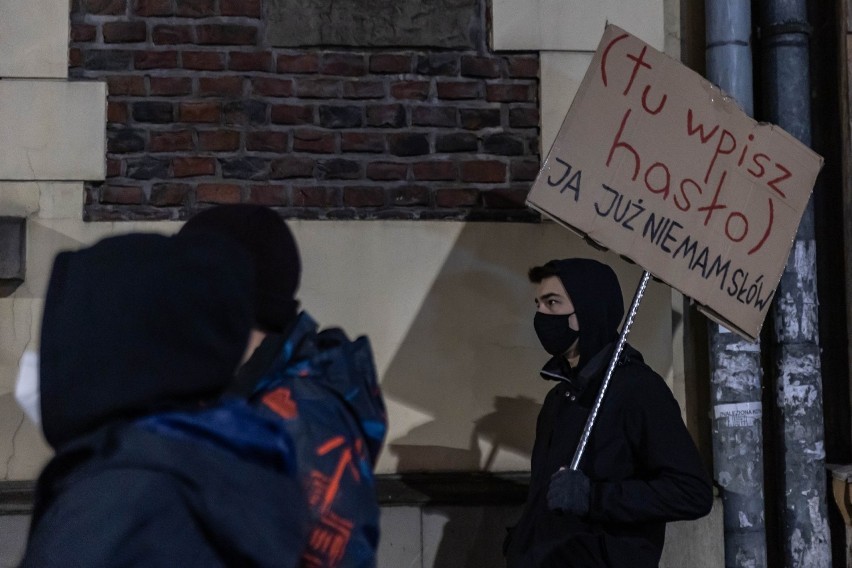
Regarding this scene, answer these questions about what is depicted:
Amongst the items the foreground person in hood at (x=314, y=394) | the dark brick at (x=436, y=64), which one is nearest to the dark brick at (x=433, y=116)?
the dark brick at (x=436, y=64)

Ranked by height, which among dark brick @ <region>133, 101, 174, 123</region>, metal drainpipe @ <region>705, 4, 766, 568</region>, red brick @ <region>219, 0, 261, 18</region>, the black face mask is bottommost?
metal drainpipe @ <region>705, 4, 766, 568</region>

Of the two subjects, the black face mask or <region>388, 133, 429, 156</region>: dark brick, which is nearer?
the black face mask

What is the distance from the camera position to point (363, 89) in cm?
404

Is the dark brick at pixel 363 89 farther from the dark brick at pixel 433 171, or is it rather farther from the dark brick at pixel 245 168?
the dark brick at pixel 245 168

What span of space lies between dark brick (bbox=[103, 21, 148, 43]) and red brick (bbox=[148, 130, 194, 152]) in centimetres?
37

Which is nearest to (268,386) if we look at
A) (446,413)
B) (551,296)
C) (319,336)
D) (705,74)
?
(319,336)

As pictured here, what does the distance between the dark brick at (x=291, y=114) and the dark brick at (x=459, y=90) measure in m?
0.53

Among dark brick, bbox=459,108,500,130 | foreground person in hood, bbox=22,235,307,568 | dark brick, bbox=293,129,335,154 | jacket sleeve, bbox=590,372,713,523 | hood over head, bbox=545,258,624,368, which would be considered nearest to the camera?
foreground person in hood, bbox=22,235,307,568

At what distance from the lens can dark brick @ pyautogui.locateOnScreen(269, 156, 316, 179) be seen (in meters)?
3.98

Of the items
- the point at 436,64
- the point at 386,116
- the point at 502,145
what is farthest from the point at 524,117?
the point at 386,116

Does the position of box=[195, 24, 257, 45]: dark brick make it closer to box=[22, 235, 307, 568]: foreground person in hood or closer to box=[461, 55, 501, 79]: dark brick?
box=[461, 55, 501, 79]: dark brick

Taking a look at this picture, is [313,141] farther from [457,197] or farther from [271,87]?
[457,197]

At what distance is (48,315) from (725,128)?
2439 mm

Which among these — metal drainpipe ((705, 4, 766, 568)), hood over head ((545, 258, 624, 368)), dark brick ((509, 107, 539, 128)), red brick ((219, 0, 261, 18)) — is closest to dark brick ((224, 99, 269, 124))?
red brick ((219, 0, 261, 18))
